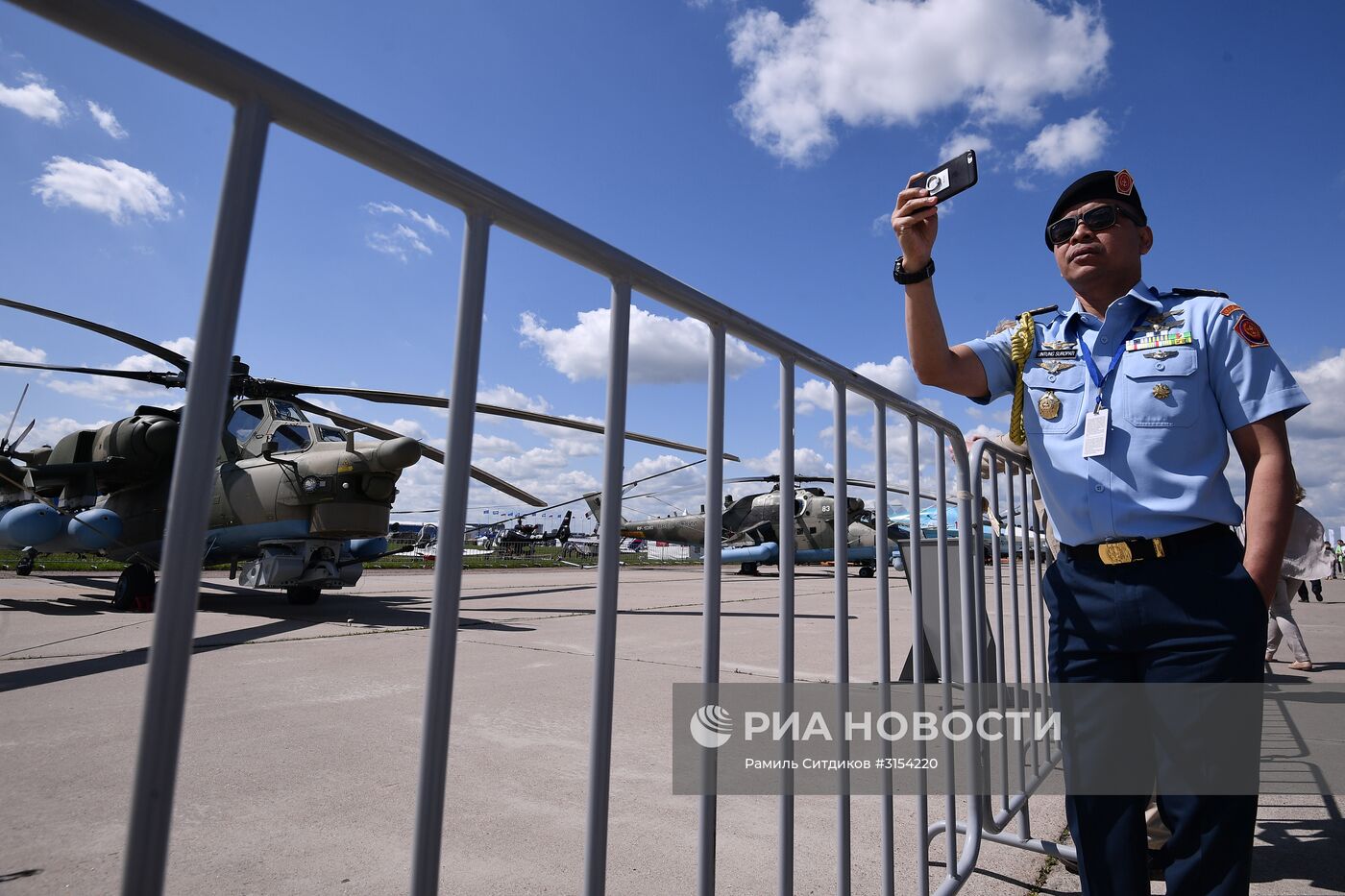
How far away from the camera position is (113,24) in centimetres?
63

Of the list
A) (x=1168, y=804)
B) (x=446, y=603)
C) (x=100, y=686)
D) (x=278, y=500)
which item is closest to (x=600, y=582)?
(x=446, y=603)

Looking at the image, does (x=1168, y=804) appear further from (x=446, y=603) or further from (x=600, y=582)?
(x=446, y=603)

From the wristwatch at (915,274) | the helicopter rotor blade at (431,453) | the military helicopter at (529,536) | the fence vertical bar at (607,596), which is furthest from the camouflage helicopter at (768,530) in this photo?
the fence vertical bar at (607,596)

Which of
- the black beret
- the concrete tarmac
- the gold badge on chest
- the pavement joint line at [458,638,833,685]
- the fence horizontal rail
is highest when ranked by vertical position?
the black beret

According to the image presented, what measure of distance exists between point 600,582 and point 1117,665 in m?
1.29

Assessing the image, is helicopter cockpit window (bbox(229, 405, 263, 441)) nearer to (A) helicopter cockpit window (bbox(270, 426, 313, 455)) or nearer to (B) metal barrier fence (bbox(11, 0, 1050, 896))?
(A) helicopter cockpit window (bbox(270, 426, 313, 455))

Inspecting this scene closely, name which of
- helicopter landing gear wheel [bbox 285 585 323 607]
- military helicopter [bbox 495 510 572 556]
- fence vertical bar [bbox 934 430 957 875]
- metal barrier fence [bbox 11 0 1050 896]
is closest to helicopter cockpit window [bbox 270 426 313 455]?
helicopter landing gear wheel [bbox 285 585 323 607]

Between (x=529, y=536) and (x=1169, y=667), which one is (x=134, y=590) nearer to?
(x=1169, y=667)

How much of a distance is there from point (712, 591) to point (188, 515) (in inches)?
30.6

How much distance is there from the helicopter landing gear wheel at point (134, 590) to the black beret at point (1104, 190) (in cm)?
935

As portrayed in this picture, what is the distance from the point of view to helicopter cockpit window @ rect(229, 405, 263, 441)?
27.4ft

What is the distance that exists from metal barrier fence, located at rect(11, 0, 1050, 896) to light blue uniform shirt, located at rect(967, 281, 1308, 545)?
631 millimetres

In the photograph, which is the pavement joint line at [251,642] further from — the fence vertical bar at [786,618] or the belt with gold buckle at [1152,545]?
the belt with gold buckle at [1152,545]

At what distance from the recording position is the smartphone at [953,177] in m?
1.46
